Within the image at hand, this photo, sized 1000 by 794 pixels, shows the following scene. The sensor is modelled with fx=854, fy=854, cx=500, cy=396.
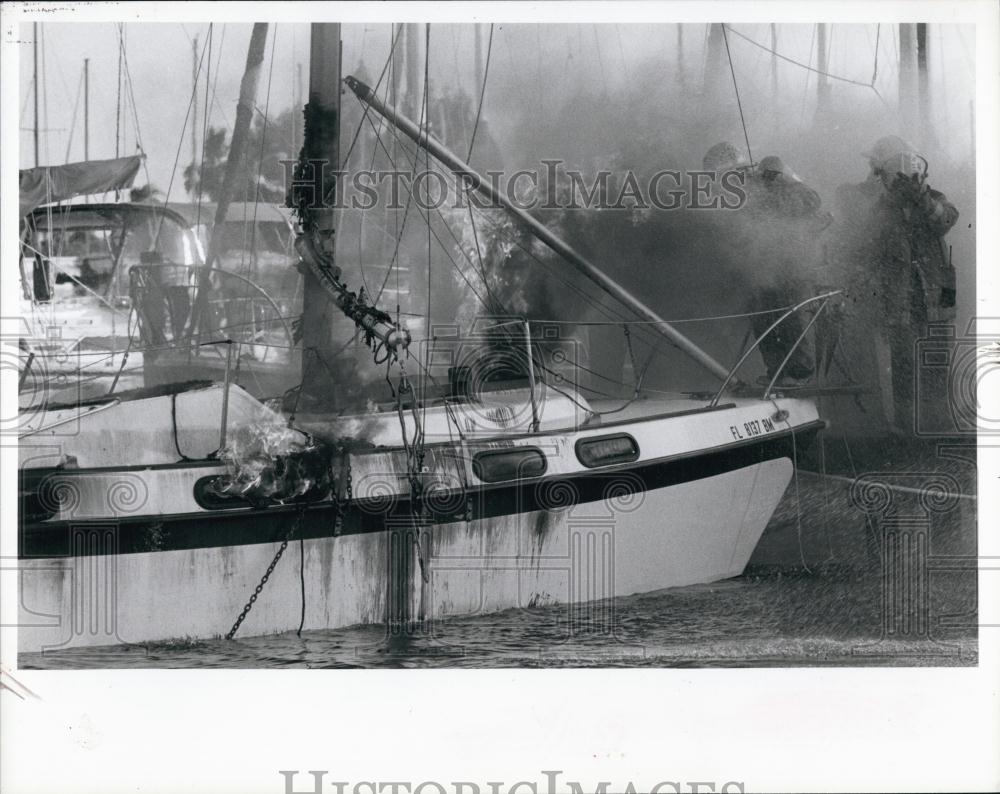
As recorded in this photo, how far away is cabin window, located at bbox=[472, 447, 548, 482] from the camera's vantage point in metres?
4.17

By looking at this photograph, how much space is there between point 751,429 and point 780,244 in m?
0.98

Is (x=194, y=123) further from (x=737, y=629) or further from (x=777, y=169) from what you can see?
(x=737, y=629)

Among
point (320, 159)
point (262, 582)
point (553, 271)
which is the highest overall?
point (320, 159)

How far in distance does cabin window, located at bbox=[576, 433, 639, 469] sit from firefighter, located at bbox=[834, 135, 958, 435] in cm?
128

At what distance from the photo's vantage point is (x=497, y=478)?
4180 mm

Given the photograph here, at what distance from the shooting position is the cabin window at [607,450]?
4266 millimetres

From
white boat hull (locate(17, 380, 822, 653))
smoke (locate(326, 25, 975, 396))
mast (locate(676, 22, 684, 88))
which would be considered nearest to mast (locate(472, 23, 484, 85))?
smoke (locate(326, 25, 975, 396))

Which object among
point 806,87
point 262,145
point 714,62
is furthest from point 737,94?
point 262,145

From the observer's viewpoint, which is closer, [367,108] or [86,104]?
[86,104]

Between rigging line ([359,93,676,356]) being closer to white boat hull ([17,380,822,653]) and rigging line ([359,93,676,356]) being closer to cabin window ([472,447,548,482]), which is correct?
white boat hull ([17,380,822,653])

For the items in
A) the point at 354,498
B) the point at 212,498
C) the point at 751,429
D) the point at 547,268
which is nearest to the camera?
the point at 212,498

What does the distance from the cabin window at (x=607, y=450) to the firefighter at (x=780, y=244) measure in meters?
0.85

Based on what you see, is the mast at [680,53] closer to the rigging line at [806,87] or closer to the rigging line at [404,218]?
the rigging line at [806,87]

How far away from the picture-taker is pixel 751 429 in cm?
453
